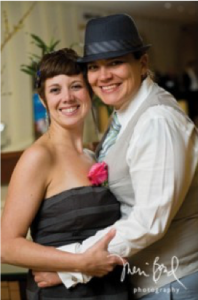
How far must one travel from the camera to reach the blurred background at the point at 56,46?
35.5 inches

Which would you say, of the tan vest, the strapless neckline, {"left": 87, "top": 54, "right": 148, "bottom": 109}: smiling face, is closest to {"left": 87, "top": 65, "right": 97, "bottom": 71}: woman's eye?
{"left": 87, "top": 54, "right": 148, "bottom": 109}: smiling face

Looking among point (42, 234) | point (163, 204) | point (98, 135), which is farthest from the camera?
point (98, 135)

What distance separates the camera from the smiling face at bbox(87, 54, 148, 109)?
74 cm

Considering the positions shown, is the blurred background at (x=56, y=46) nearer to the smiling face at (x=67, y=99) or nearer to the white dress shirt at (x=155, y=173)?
the smiling face at (x=67, y=99)

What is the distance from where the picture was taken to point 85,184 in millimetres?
790

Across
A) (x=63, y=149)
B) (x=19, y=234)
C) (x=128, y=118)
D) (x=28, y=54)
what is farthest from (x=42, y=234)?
(x=28, y=54)

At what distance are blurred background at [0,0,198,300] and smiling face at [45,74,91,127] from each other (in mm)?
73

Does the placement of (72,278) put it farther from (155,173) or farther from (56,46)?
(56,46)

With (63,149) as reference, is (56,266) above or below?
below

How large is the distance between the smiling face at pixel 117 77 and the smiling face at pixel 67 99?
0.04m

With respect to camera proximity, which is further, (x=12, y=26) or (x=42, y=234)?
(x=12, y=26)

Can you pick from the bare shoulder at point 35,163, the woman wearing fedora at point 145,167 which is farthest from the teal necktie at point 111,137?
the bare shoulder at point 35,163

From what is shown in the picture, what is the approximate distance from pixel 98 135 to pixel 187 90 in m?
0.23

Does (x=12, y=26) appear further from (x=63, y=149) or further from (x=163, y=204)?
(x=163, y=204)
